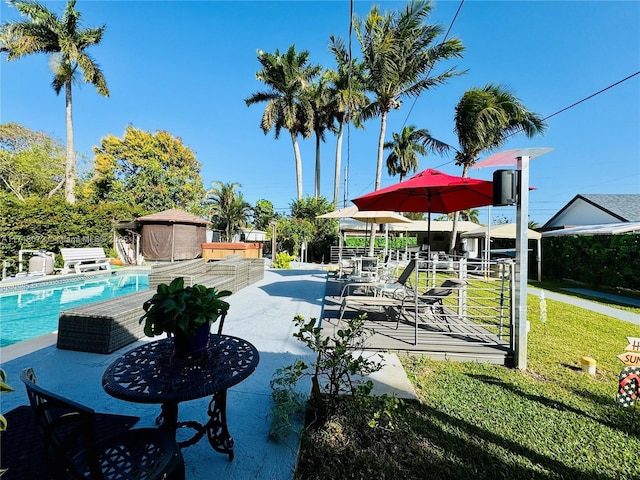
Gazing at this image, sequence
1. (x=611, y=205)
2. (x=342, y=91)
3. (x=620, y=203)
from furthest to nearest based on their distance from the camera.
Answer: (x=342, y=91) → (x=620, y=203) → (x=611, y=205)

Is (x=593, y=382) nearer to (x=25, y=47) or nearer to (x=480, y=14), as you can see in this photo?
(x=480, y=14)

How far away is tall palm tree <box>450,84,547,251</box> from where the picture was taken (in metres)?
12.3

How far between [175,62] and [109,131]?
58.8 ft

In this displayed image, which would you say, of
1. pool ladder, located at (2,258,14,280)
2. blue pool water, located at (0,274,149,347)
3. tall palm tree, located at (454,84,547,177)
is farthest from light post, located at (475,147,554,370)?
pool ladder, located at (2,258,14,280)

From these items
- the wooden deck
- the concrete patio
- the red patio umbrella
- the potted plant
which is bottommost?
the concrete patio

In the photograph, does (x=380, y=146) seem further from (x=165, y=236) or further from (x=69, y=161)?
(x=69, y=161)

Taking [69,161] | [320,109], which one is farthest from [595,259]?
[69,161]

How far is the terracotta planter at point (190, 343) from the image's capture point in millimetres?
1744

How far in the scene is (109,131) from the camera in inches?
1004

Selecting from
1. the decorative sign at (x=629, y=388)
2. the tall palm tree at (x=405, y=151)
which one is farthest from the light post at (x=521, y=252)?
the tall palm tree at (x=405, y=151)

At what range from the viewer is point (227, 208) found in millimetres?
22766

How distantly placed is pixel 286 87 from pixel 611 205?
883 inches

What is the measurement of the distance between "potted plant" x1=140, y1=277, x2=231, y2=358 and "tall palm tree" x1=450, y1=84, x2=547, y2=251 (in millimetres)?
12675

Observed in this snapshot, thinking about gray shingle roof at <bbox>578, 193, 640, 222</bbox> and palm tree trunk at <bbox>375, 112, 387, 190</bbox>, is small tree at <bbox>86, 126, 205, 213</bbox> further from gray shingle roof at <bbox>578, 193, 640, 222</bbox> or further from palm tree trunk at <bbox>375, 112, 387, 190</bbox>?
gray shingle roof at <bbox>578, 193, 640, 222</bbox>
